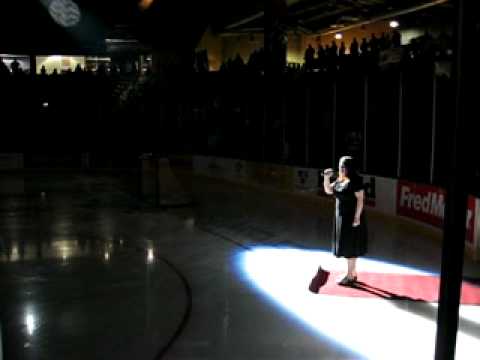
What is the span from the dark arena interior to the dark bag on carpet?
0.18ft

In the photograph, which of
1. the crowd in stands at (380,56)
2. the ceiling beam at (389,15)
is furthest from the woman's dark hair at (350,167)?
the ceiling beam at (389,15)

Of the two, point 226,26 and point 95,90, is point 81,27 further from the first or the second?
point 226,26

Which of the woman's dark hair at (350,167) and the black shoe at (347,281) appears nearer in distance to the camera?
the woman's dark hair at (350,167)

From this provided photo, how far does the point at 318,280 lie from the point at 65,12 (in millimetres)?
25875

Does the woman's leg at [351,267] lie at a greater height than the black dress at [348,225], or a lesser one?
lesser

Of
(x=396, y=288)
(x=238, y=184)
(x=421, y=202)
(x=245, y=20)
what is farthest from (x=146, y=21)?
(x=396, y=288)

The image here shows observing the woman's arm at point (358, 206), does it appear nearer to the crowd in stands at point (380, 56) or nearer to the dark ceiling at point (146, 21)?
the crowd in stands at point (380, 56)

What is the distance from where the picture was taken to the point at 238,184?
1953 cm

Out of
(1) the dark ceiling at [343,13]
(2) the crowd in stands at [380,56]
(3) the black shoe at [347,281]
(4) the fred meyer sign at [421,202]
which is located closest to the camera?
(3) the black shoe at [347,281]

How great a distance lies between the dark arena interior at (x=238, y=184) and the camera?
5984 mm

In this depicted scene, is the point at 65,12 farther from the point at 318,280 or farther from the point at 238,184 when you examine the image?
the point at 318,280

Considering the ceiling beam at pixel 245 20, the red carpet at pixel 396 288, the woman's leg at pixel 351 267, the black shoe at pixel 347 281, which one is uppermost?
the ceiling beam at pixel 245 20

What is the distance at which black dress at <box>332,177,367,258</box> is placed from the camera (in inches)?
301

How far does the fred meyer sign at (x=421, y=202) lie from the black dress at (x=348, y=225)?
11.9 ft
